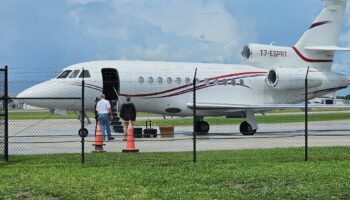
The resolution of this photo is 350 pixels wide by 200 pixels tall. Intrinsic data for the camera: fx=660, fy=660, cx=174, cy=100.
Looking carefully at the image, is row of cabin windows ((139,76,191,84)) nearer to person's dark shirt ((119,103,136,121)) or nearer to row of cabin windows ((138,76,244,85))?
row of cabin windows ((138,76,244,85))

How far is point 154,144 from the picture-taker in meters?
24.0

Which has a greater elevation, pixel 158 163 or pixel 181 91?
pixel 181 91

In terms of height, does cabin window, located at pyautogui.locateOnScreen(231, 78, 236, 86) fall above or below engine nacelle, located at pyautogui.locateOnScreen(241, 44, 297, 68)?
below

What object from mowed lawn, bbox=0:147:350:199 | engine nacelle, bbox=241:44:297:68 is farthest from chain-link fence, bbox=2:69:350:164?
mowed lawn, bbox=0:147:350:199

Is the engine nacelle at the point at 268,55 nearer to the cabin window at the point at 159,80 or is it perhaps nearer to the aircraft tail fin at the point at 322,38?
the aircraft tail fin at the point at 322,38

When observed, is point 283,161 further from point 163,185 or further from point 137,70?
point 137,70

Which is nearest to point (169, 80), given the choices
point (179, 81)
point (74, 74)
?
point (179, 81)

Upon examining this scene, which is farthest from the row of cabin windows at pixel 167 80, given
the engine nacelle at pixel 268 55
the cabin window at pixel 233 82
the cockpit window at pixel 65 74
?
the engine nacelle at pixel 268 55

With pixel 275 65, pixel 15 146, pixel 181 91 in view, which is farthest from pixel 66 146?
pixel 275 65

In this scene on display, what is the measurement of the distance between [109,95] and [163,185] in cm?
1690

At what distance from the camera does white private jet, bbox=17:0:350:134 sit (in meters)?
27.9

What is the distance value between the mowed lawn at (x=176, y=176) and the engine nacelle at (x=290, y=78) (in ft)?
43.9

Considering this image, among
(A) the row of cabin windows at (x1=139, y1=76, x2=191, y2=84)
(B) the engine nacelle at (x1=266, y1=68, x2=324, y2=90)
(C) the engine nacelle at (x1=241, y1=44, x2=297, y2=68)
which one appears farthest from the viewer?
(C) the engine nacelle at (x1=241, y1=44, x2=297, y2=68)

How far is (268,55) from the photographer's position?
1303 inches
